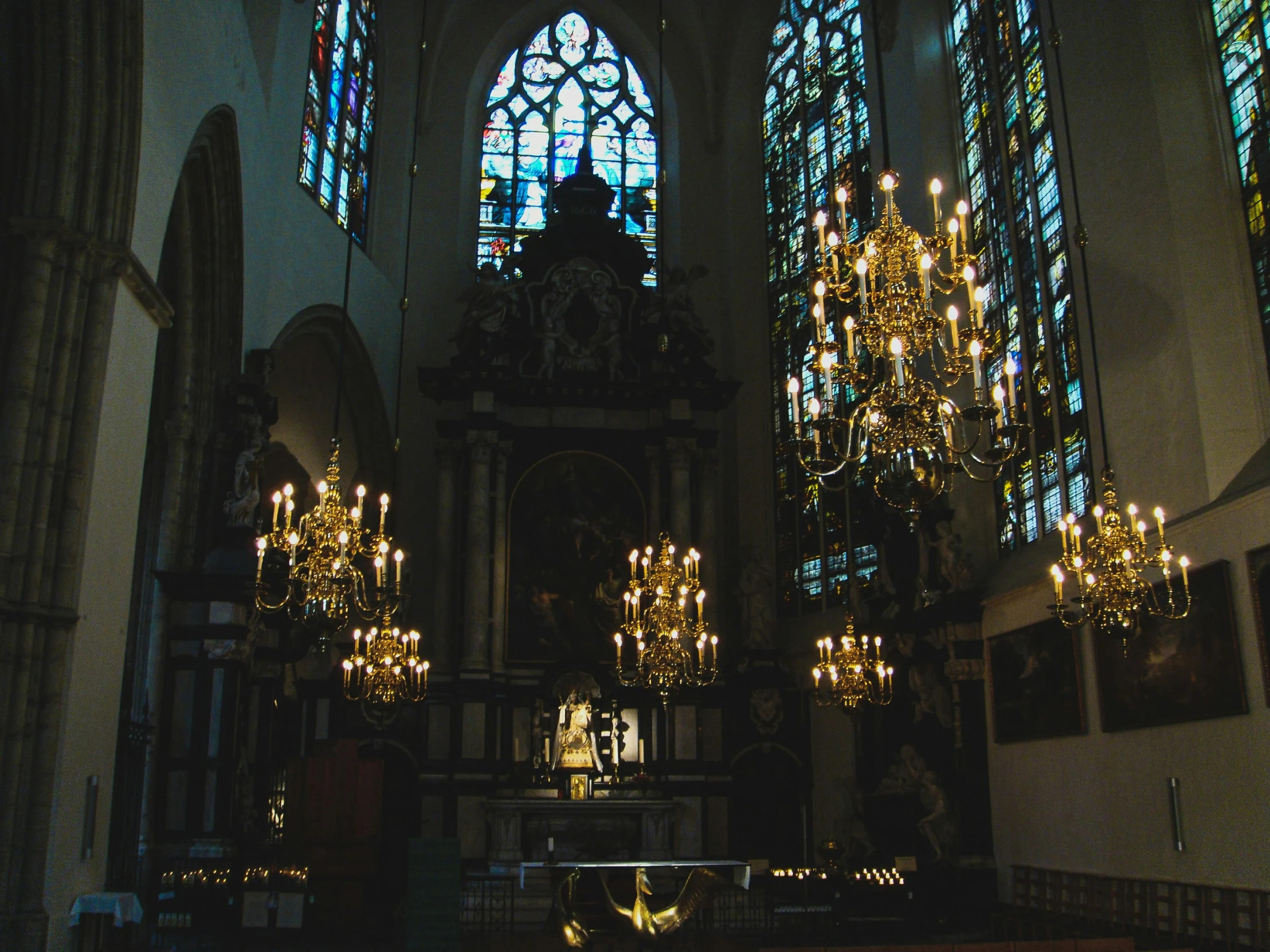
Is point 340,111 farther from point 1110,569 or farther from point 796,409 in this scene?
point 1110,569

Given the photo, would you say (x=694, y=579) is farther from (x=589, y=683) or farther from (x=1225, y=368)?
(x=589, y=683)

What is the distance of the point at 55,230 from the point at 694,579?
643 cm

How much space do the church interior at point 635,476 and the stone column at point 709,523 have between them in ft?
0.30

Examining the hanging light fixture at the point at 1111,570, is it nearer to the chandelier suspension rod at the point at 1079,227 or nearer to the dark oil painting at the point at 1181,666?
the dark oil painting at the point at 1181,666

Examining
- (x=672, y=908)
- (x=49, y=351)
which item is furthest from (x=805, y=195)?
(x=672, y=908)

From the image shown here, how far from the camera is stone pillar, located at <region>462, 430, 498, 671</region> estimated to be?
17875 mm

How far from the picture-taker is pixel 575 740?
17.4m

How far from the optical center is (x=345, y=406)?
2014 centimetres

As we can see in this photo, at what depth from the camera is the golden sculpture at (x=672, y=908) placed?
8.29 m

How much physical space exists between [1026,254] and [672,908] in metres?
9.35

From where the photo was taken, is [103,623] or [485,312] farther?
[485,312]

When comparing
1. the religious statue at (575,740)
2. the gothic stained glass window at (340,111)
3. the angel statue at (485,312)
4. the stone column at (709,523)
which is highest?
the gothic stained glass window at (340,111)

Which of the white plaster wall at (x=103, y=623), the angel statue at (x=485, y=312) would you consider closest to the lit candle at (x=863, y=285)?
the white plaster wall at (x=103, y=623)

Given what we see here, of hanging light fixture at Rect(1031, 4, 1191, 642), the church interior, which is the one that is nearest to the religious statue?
the church interior
